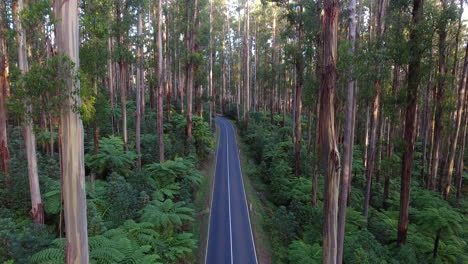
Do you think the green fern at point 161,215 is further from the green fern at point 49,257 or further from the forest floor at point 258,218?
the forest floor at point 258,218

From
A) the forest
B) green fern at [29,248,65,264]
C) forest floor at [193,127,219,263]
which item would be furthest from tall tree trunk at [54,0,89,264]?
forest floor at [193,127,219,263]

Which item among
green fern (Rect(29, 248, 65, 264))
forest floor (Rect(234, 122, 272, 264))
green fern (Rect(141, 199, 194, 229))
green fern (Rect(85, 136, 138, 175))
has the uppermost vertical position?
green fern (Rect(85, 136, 138, 175))

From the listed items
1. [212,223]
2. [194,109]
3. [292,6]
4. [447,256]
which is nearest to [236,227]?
[212,223]

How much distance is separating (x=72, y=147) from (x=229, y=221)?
13100mm

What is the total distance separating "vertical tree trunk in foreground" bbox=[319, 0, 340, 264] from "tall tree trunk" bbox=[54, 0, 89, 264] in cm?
448

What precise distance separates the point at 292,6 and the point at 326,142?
15508 millimetres

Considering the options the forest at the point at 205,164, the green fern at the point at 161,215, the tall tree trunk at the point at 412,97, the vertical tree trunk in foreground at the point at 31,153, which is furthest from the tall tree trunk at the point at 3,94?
the tall tree trunk at the point at 412,97

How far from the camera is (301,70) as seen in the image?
18406 millimetres

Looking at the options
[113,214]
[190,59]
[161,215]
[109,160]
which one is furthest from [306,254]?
[190,59]

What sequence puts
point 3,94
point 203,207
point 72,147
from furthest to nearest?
point 203,207 → point 3,94 → point 72,147

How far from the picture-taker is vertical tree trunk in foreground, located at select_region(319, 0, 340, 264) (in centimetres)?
530

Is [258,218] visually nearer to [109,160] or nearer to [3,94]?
[109,160]

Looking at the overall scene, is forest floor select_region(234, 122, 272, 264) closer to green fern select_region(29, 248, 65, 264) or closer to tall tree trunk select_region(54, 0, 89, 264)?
green fern select_region(29, 248, 65, 264)

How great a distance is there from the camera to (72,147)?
5.22 m
